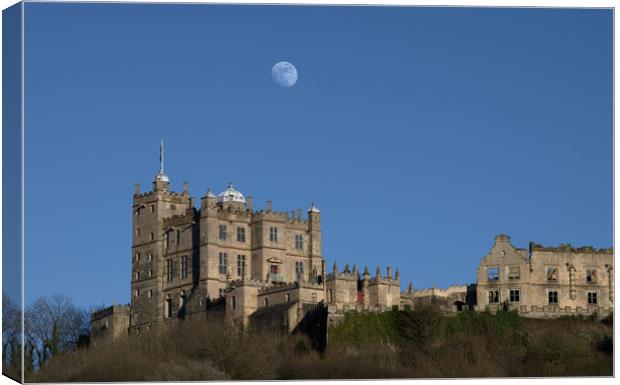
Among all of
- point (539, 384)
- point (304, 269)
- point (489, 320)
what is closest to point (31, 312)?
point (304, 269)

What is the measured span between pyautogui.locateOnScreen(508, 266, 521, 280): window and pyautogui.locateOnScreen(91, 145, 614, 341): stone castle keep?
5cm

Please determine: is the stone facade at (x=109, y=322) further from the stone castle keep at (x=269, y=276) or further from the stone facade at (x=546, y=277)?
the stone facade at (x=546, y=277)

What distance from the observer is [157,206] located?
109 metres

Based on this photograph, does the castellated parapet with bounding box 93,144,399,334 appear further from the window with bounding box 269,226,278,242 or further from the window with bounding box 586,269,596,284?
the window with bounding box 586,269,596,284

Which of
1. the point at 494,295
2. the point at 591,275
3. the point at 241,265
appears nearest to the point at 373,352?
the point at 494,295

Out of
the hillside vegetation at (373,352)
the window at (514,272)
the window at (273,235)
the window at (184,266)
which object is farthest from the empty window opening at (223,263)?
the window at (514,272)

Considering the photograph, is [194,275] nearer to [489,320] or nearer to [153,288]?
[153,288]

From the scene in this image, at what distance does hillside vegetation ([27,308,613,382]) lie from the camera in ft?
245

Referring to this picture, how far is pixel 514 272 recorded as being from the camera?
96875 mm

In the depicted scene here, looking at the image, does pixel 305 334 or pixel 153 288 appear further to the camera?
pixel 153 288

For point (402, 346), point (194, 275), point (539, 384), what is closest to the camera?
point (539, 384)

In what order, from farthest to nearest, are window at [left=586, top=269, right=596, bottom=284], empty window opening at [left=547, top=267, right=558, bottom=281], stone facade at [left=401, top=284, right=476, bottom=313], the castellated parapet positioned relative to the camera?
the castellated parapet < window at [left=586, top=269, right=596, bottom=284] < empty window opening at [left=547, top=267, right=558, bottom=281] < stone facade at [left=401, top=284, right=476, bottom=313]

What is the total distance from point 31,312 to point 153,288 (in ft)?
35.3

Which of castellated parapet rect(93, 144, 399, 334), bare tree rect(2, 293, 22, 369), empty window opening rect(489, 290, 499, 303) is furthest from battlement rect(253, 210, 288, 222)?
bare tree rect(2, 293, 22, 369)
